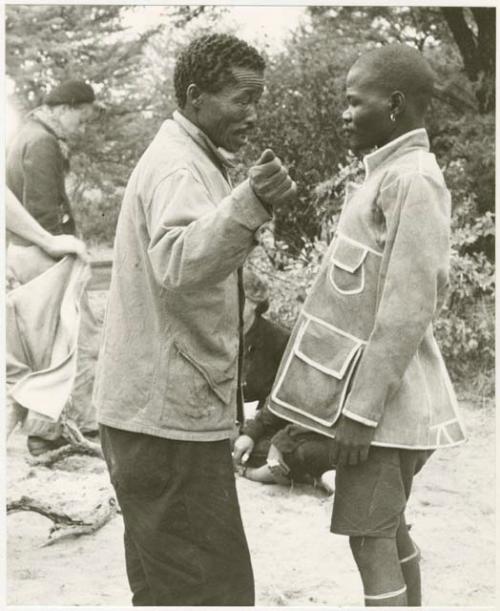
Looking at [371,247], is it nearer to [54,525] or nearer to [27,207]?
[54,525]

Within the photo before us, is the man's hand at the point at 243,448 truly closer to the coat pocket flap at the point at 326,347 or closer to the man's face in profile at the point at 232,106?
the coat pocket flap at the point at 326,347

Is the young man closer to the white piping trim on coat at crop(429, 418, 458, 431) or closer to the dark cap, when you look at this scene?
the white piping trim on coat at crop(429, 418, 458, 431)

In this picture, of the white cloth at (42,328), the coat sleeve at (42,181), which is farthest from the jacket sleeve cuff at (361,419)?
the coat sleeve at (42,181)

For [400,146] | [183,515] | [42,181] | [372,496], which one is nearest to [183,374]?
[183,515]

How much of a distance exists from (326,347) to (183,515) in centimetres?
53

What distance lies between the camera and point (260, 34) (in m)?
4.95

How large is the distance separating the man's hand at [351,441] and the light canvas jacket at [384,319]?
1.0 inches

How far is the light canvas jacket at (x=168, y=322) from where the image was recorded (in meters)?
1.88

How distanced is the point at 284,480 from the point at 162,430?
7.14ft

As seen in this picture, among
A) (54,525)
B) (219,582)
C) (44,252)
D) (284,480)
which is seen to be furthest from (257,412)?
(219,582)

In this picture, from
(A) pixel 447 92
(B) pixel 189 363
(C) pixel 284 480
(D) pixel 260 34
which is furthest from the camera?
(A) pixel 447 92

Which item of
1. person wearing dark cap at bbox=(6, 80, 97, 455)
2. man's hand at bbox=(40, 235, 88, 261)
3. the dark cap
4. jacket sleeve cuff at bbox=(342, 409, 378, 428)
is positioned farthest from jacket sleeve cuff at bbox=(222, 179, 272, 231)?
the dark cap

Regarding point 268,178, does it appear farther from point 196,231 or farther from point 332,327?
point 332,327

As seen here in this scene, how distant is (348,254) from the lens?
2.10m
